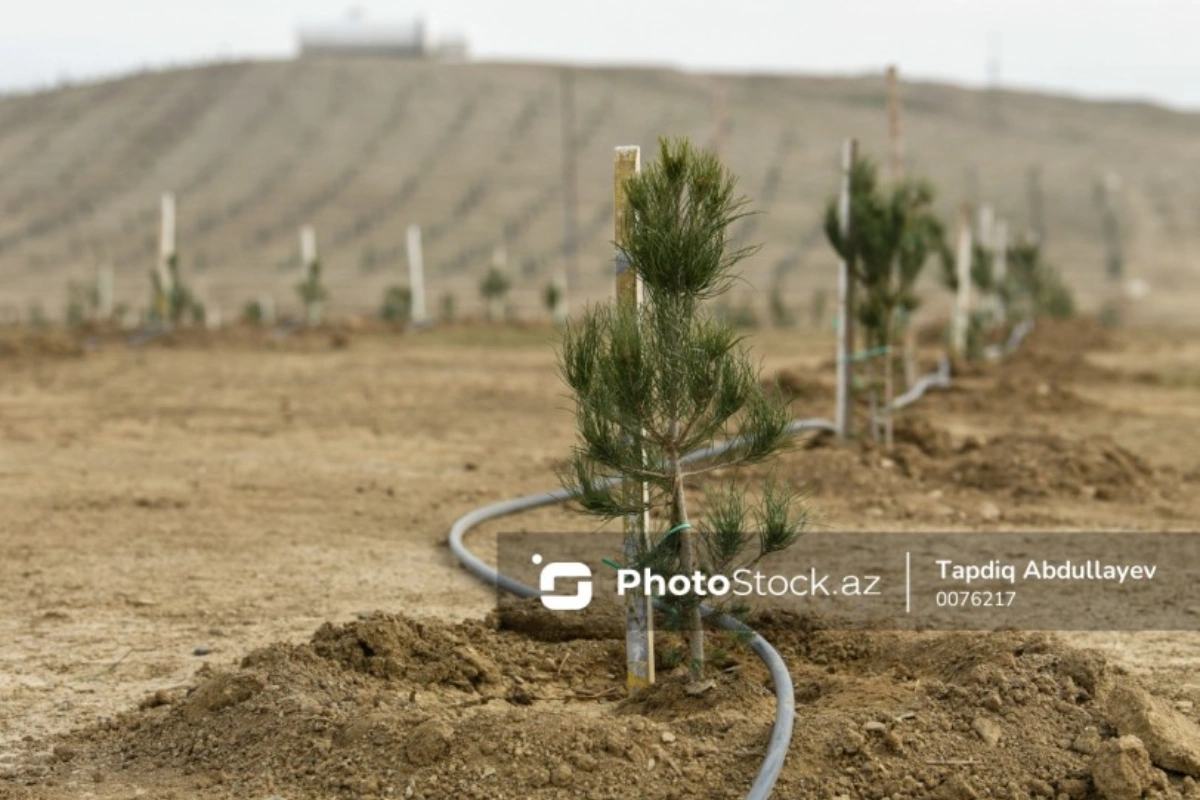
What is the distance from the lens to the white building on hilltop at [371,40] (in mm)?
101812

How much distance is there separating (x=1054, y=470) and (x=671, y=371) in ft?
21.9

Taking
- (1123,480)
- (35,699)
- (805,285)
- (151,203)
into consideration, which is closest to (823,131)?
(805,285)

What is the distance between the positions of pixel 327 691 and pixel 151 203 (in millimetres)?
69659

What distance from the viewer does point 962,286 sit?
19578 millimetres

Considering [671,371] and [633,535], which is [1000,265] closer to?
[633,535]

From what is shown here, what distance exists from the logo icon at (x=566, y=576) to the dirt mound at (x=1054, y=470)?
4058mm

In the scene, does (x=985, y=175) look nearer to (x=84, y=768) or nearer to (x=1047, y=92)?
(x=1047, y=92)

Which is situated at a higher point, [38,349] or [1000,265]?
[1000,265]

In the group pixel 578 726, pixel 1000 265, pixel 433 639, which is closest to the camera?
pixel 578 726

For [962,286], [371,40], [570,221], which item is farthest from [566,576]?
[371,40]

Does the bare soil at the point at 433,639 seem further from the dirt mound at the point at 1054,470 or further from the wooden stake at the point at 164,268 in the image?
the wooden stake at the point at 164,268

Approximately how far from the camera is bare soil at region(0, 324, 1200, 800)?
5.15m
